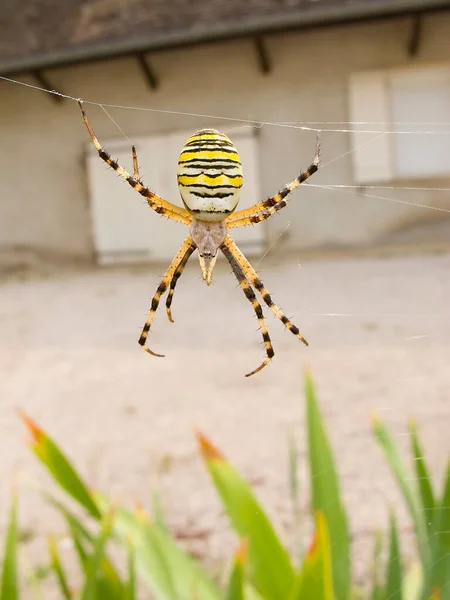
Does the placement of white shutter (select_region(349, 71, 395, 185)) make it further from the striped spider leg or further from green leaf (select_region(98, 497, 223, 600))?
green leaf (select_region(98, 497, 223, 600))

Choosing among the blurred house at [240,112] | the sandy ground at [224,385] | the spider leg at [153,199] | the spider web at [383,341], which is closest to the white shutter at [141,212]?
the blurred house at [240,112]

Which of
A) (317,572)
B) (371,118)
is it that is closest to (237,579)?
(317,572)

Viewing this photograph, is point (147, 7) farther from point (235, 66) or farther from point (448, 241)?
point (448, 241)

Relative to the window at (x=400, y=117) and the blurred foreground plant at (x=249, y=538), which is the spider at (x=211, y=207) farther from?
the window at (x=400, y=117)

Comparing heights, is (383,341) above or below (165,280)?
below

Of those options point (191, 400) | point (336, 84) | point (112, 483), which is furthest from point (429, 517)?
point (336, 84)

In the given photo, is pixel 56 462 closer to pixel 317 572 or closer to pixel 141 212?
pixel 317 572
